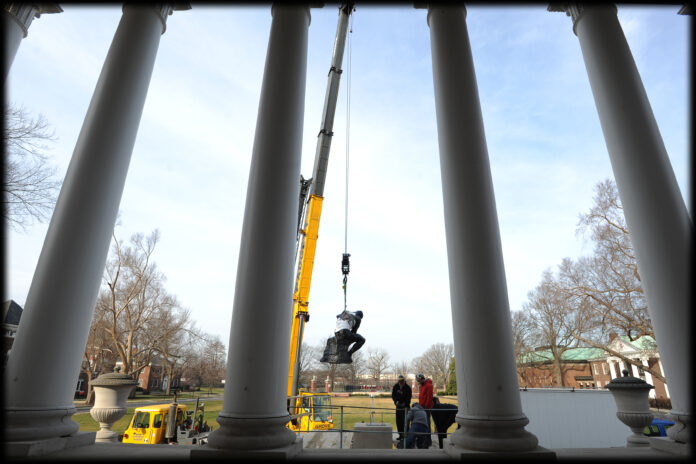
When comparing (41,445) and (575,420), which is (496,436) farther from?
(575,420)

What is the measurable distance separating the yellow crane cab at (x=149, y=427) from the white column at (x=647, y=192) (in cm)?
11238

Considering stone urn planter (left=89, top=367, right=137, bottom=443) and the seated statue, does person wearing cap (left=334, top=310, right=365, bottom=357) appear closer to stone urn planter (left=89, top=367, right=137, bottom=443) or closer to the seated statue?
the seated statue

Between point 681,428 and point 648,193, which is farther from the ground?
point 648,193

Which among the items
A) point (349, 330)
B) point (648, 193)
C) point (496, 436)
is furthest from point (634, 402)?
point (349, 330)

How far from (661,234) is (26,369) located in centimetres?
4969

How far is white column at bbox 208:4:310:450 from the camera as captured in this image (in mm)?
27734

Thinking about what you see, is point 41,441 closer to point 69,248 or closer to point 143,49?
point 69,248

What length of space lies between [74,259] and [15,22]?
107 ft

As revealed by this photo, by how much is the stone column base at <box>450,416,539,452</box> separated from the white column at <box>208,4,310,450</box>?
12452mm

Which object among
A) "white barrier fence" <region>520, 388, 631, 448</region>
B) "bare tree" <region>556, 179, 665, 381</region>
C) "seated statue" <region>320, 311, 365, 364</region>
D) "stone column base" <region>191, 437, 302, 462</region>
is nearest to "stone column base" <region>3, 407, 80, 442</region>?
"stone column base" <region>191, 437, 302, 462</region>

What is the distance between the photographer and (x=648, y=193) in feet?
110

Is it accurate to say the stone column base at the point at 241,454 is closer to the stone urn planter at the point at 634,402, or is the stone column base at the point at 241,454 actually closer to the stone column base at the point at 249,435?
the stone column base at the point at 249,435

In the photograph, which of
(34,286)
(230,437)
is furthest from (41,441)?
(230,437)

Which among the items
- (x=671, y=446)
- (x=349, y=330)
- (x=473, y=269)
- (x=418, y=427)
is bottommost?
(x=418, y=427)
